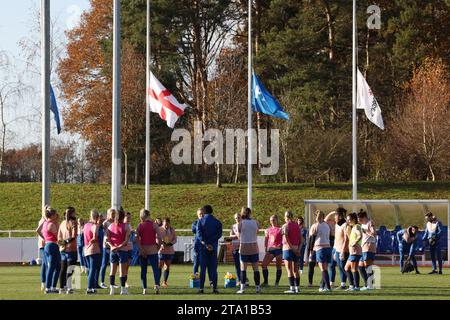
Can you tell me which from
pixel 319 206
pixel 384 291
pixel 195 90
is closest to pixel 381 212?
pixel 319 206

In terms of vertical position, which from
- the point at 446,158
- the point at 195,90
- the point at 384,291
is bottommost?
the point at 384,291

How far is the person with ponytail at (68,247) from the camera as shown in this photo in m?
25.8

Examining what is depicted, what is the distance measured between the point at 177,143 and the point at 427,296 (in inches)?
1820

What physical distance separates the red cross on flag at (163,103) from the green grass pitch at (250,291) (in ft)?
25.4

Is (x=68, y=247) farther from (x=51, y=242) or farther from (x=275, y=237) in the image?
(x=275, y=237)

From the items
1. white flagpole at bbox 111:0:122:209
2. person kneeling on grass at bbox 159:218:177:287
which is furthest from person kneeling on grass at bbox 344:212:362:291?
white flagpole at bbox 111:0:122:209

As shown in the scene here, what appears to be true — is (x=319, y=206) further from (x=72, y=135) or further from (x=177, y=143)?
(x=72, y=135)

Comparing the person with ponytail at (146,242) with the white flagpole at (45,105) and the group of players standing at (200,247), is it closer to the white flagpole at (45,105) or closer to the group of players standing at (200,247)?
the group of players standing at (200,247)

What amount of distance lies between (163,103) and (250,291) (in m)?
15.7

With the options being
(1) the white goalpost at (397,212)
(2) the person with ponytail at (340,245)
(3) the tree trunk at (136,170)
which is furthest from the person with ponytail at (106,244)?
(3) the tree trunk at (136,170)

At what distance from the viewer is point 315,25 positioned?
67062 millimetres

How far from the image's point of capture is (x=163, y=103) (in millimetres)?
41719

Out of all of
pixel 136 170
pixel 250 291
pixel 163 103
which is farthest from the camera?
pixel 136 170

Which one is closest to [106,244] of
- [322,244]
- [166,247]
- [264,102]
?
[166,247]
